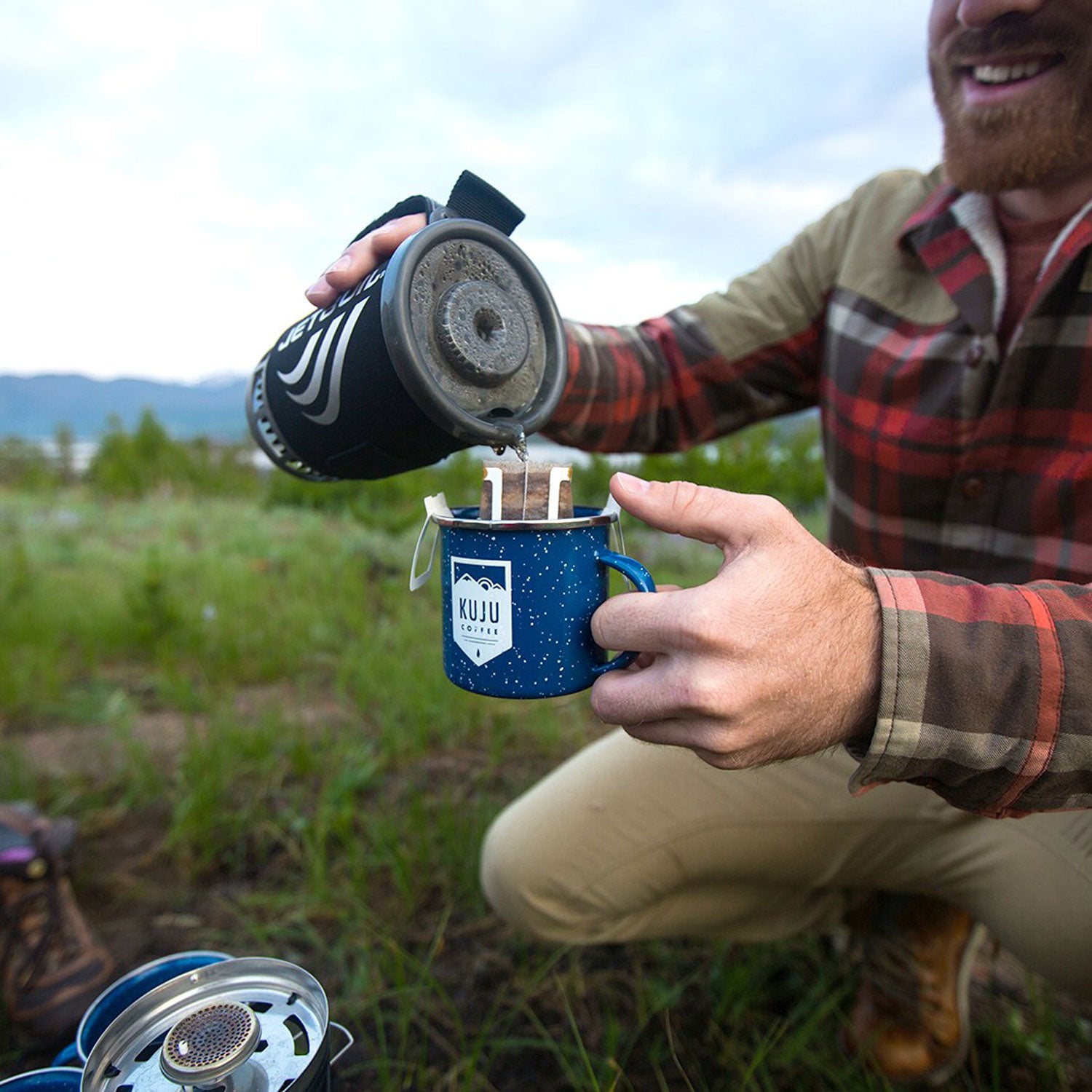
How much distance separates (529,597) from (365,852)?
126cm

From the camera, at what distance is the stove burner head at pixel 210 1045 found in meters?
0.67

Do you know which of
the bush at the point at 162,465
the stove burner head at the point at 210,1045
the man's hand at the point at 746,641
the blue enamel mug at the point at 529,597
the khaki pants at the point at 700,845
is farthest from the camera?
the bush at the point at 162,465

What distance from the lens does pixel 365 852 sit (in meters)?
1.94

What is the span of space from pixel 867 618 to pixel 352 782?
1608mm

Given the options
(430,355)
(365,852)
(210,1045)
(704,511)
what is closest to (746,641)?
(704,511)

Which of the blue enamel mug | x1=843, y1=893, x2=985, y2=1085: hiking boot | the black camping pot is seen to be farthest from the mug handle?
x1=843, y1=893, x2=985, y2=1085: hiking boot

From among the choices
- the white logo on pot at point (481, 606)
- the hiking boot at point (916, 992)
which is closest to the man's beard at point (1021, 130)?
the white logo on pot at point (481, 606)

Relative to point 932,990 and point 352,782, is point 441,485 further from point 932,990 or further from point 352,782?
point 932,990

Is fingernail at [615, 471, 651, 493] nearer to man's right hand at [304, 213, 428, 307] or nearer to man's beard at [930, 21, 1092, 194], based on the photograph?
man's right hand at [304, 213, 428, 307]

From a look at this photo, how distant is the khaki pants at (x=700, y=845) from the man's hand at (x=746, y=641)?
745 millimetres

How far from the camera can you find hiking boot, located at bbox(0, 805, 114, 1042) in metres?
1.50

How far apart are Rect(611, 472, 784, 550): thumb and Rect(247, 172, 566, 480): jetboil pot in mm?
243

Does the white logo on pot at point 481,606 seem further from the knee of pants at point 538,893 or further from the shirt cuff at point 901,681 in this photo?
the knee of pants at point 538,893

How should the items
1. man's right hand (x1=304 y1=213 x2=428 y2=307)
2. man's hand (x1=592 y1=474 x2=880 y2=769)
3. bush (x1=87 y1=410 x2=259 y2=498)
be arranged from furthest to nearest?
bush (x1=87 y1=410 x2=259 y2=498) → man's right hand (x1=304 y1=213 x2=428 y2=307) → man's hand (x1=592 y1=474 x2=880 y2=769)
